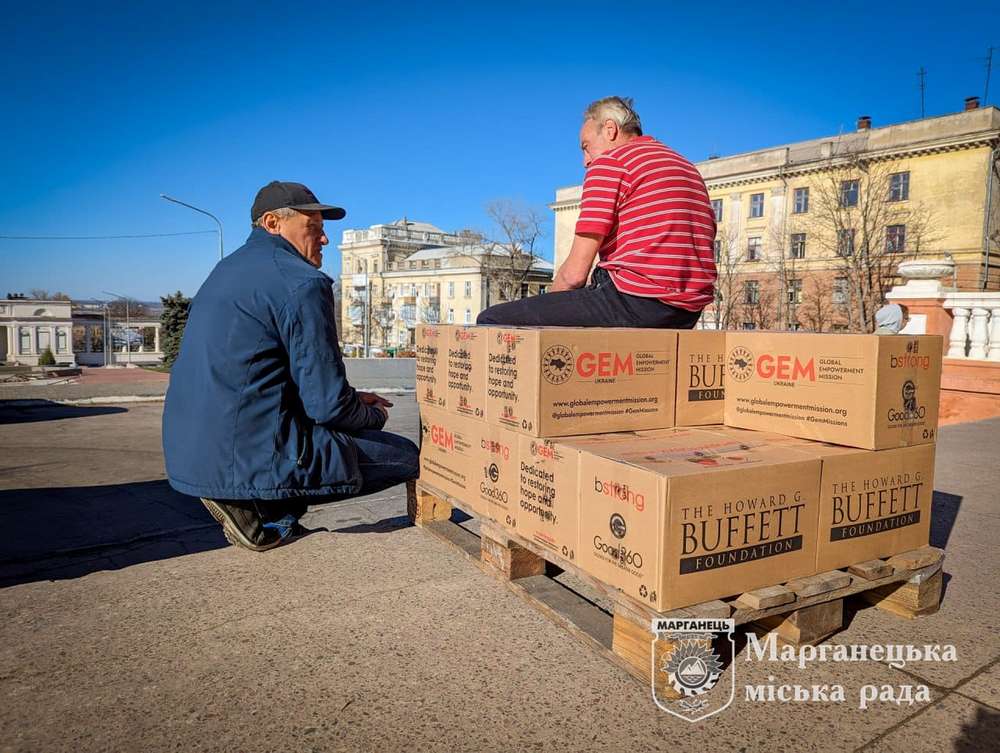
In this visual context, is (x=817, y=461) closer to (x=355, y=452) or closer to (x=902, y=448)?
(x=902, y=448)

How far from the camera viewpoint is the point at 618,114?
11.4 feet

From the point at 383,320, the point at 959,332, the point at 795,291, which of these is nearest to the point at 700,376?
the point at 959,332

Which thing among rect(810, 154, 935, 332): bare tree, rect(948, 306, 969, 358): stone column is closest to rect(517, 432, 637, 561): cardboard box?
rect(948, 306, 969, 358): stone column

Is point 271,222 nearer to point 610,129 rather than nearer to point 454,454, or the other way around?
point 454,454

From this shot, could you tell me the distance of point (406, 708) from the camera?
205 centimetres

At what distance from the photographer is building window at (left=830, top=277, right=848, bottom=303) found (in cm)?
4519

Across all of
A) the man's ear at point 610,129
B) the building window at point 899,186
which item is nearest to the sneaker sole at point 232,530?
the man's ear at point 610,129

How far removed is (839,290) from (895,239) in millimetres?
4491

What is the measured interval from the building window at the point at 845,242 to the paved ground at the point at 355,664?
45.0 m

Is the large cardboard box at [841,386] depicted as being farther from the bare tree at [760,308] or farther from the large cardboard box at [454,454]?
the bare tree at [760,308]

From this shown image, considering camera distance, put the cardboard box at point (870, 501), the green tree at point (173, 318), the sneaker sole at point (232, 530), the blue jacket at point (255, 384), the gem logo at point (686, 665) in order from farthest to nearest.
→ the green tree at point (173, 318)
the sneaker sole at point (232, 530)
the blue jacket at point (255, 384)
the cardboard box at point (870, 501)
the gem logo at point (686, 665)

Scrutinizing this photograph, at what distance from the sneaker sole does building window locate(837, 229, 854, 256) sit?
4683 cm

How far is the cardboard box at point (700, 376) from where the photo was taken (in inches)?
117

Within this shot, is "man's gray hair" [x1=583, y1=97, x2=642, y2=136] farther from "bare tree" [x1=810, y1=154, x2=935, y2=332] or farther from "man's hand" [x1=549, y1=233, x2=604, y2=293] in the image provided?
"bare tree" [x1=810, y1=154, x2=935, y2=332]
